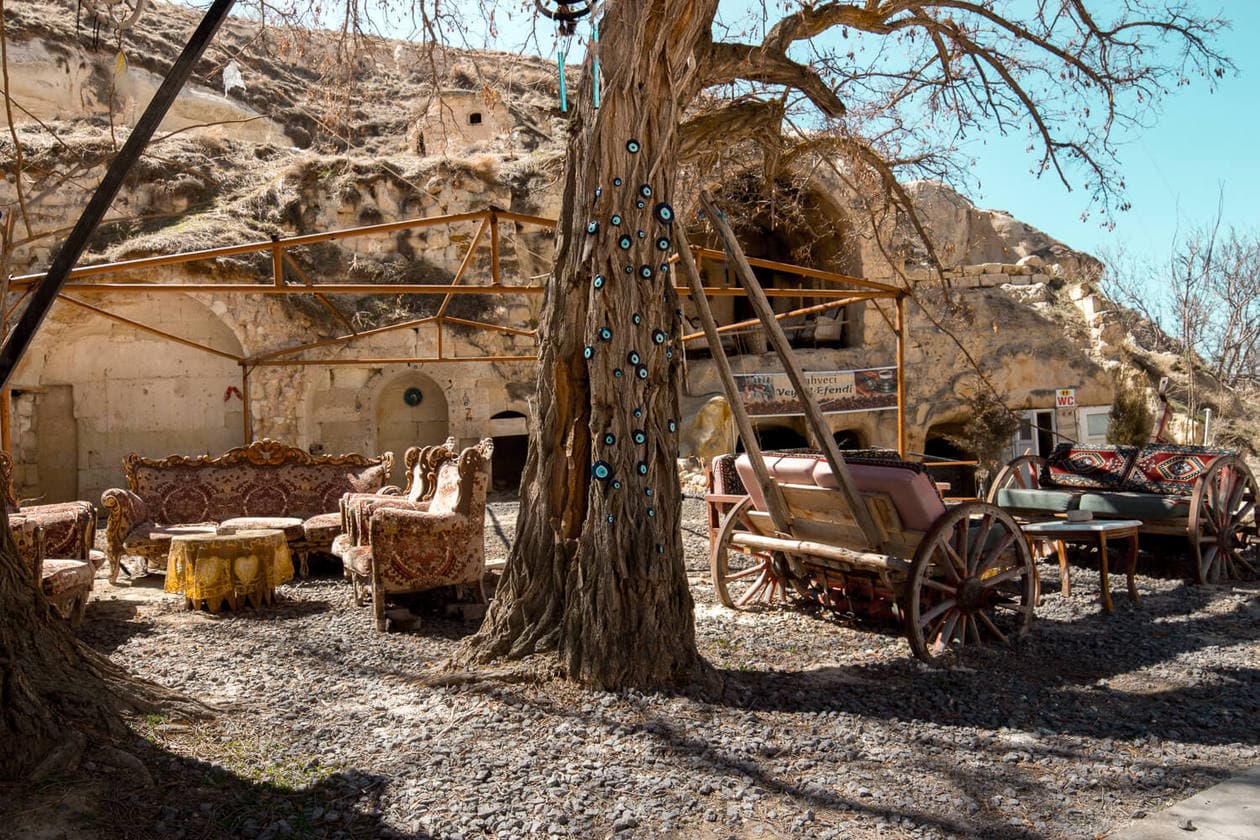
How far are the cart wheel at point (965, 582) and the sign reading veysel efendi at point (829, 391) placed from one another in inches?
421

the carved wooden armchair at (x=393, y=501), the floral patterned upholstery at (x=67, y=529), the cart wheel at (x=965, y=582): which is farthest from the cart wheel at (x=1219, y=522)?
the floral patterned upholstery at (x=67, y=529)

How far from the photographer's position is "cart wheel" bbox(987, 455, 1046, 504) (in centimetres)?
857

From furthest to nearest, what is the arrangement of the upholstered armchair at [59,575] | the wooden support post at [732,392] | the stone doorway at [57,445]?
the stone doorway at [57,445] < the upholstered armchair at [59,575] < the wooden support post at [732,392]

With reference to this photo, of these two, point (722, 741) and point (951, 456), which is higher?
point (951, 456)

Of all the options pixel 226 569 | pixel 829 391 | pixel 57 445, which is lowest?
pixel 226 569

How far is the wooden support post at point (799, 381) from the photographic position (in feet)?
16.9

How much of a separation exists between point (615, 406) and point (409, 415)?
43.4 feet

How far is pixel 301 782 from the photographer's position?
3.40 m

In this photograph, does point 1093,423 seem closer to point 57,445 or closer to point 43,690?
point 57,445

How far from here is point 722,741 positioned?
149 inches

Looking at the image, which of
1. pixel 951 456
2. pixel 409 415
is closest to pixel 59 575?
pixel 409 415

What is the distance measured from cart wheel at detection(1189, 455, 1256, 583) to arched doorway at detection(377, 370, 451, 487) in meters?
12.3

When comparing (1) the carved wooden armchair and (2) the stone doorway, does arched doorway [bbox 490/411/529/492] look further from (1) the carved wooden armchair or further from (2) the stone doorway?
(1) the carved wooden armchair

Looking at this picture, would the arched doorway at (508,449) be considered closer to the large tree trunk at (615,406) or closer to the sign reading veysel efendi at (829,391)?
the sign reading veysel efendi at (829,391)
